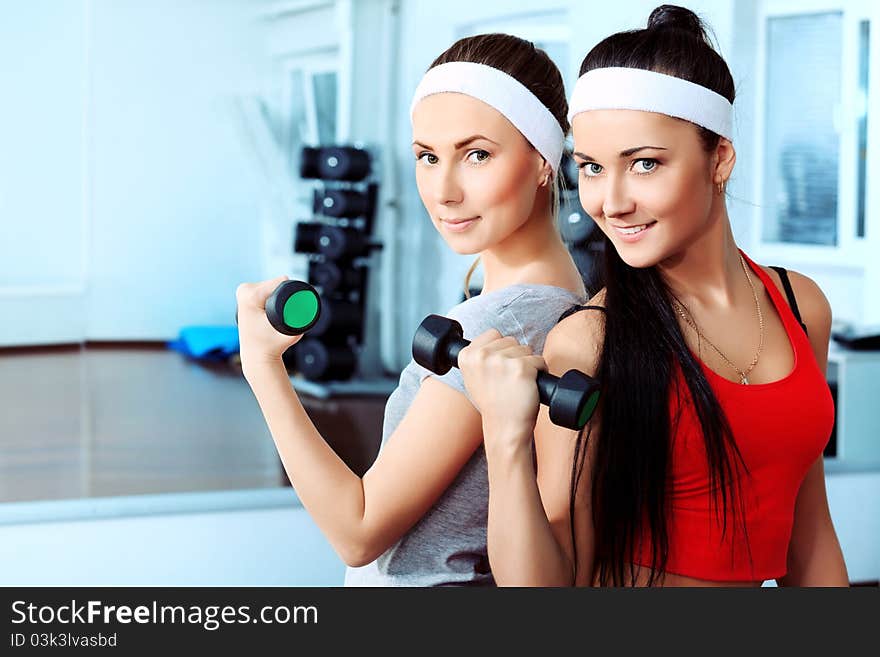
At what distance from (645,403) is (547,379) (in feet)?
0.59

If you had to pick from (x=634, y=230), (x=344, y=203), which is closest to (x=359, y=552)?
(x=634, y=230)

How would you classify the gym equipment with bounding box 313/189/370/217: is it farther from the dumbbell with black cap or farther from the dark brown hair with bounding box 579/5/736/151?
the dumbbell with black cap

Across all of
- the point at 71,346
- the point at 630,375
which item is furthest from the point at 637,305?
the point at 71,346

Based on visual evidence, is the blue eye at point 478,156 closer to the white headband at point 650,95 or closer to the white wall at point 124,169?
the white headband at point 650,95

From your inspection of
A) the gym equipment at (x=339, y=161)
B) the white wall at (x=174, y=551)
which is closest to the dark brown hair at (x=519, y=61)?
the white wall at (x=174, y=551)

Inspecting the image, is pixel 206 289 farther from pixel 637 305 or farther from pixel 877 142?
pixel 637 305

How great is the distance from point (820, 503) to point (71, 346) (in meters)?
7.30

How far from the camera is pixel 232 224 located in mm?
8617

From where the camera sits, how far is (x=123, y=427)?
17.6 feet

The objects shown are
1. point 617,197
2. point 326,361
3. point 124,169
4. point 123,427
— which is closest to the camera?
point 617,197

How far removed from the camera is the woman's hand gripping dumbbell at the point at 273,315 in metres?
1.29

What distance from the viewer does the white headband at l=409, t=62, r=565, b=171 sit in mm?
1438

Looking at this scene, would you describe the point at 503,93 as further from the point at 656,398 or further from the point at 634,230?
the point at 656,398

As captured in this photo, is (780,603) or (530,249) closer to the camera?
(780,603)
